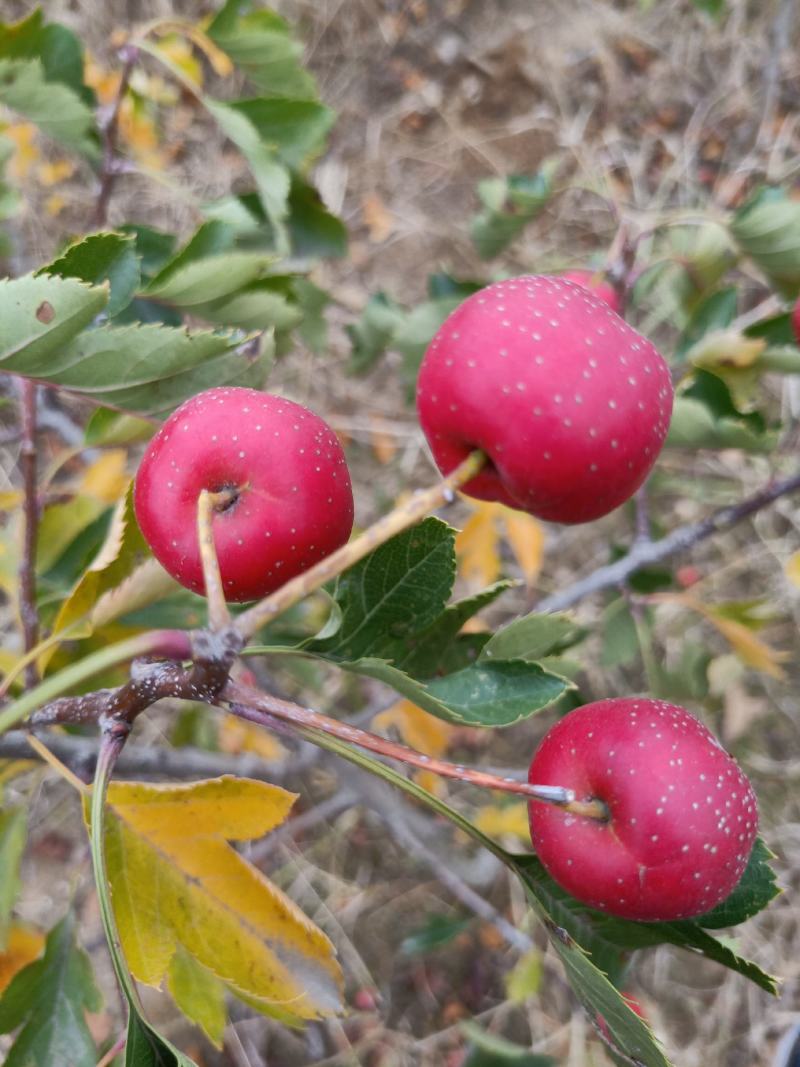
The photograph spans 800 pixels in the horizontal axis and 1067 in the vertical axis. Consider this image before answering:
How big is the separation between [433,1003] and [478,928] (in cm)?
17

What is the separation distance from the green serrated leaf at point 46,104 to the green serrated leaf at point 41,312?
1.50 feet

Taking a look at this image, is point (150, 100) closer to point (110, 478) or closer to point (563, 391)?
point (110, 478)

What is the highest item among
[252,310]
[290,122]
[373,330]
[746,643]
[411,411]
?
[290,122]

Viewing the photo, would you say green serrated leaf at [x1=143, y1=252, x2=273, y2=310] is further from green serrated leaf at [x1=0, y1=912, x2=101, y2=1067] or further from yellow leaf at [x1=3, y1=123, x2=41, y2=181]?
yellow leaf at [x1=3, y1=123, x2=41, y2=181]

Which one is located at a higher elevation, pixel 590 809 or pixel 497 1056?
pixel 590 809

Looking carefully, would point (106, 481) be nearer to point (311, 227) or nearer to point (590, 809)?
point (311, 227)

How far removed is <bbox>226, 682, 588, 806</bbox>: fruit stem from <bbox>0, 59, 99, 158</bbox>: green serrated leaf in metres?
0.74

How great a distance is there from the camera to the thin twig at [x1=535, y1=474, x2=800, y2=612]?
1.09 metres

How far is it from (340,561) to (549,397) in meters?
0.16

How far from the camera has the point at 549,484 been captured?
1.79 feet

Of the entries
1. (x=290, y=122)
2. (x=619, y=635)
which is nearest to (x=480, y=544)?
(x=619, y=635)

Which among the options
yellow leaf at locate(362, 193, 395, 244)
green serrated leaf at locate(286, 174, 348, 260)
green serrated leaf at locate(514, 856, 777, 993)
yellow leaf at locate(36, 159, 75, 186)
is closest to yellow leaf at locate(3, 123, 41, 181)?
yellow leaf at locate(36, 159, 75, 186)

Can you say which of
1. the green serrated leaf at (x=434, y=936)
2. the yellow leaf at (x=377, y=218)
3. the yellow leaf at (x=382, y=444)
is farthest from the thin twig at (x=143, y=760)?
the yellow leaf at (x=377, y=218)

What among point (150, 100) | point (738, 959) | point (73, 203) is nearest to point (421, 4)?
point (150, 100)
